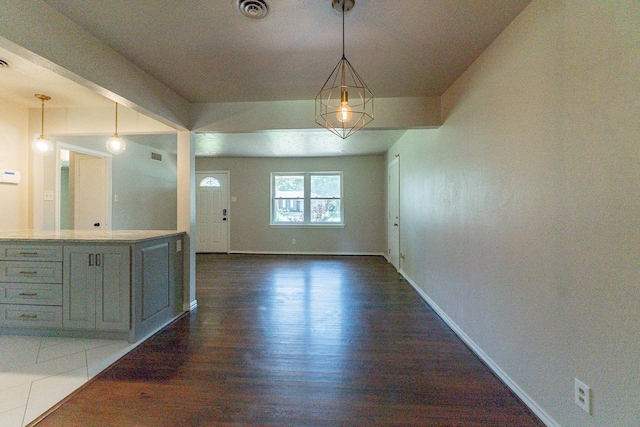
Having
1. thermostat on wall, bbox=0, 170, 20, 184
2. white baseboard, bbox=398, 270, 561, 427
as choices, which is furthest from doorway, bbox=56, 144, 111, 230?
white baseboard, bbox=398, 270, 561, 427

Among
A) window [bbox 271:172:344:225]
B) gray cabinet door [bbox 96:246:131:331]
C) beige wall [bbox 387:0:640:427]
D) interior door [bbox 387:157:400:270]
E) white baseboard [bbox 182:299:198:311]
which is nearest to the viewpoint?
beige wall [bbox 387:0:640:427]

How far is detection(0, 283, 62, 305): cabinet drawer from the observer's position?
239 centimetres

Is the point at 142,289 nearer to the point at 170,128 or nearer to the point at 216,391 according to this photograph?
the point at 216,391

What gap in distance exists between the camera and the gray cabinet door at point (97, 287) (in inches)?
92.3

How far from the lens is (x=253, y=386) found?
5.97 feet

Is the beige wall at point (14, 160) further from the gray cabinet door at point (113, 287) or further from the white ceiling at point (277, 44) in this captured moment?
the gray cabinet door at point (113, 287)

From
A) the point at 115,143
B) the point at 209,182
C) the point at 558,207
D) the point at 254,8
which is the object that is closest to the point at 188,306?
the point at 115,143

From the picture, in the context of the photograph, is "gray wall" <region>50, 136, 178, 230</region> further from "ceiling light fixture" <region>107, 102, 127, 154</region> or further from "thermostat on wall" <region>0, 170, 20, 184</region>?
"ceiling light fixture" <region>107, 102, 127, 154</region>

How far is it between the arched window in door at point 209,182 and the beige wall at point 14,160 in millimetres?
3622

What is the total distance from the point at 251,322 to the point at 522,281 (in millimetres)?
2355

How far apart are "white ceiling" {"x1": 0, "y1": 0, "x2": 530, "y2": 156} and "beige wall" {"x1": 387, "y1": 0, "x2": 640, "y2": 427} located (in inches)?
12.3

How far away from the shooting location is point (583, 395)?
127 cm

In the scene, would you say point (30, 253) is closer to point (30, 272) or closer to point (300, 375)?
point (30, 272)

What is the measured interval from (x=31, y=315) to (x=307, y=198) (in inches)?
195
